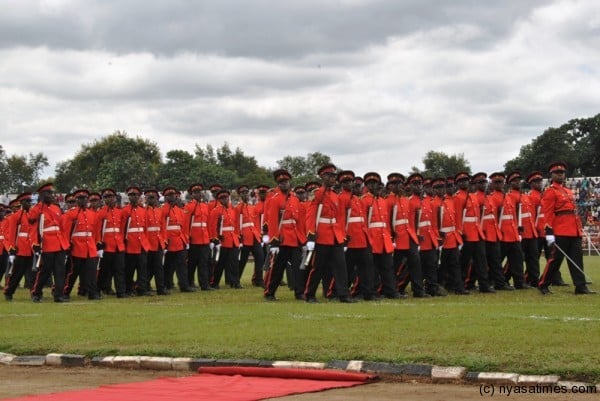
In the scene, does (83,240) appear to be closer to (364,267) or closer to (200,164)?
(364,267)

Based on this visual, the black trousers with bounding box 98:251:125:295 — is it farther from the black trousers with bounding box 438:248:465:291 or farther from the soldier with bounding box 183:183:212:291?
the black trousers with bounding box 438:248:465:291

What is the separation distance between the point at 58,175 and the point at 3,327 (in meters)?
80.3

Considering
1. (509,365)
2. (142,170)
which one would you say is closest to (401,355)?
(509,365)

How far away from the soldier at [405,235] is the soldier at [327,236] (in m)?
1.53

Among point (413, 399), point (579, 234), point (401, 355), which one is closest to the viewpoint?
point (413, 399)

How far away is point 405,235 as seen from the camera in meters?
18.7

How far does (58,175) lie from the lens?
93.1 m

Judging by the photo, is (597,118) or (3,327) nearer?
(3,327)

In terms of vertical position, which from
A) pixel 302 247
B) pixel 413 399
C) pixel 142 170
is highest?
pixel 142 170

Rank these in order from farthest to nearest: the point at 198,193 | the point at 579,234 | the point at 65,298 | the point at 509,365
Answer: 1. the point at 198,193
2. the point at 65,298
3. the point at 579,234
4. the point at 509,365

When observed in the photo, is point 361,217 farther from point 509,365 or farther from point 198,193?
point 509,365

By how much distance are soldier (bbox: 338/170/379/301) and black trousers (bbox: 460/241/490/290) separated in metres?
2.28

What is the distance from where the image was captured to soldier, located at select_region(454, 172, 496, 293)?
63.2ft

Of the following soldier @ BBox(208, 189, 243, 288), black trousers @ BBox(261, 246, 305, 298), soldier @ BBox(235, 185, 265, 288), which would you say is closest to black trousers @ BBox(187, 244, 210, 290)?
soldier @ BBox(208, 189, 243, 288)
